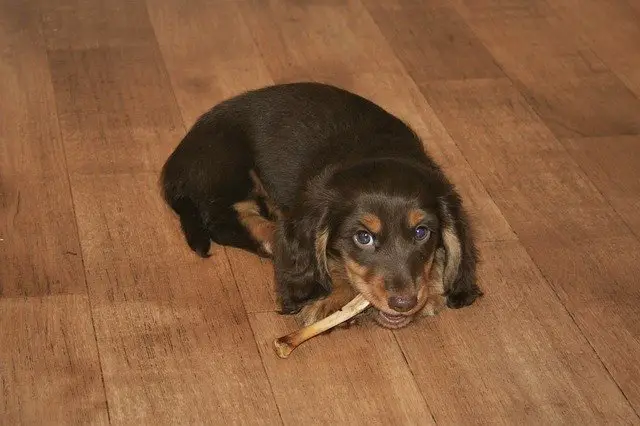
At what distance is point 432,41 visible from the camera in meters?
5.07

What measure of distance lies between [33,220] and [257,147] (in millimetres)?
767

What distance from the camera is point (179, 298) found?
339 cm

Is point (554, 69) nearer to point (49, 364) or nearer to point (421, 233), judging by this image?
point (421, 233)

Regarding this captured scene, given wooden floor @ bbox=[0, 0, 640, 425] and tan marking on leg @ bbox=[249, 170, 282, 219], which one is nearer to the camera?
wooden floor @ bbox=[0, 0, 640, 425]

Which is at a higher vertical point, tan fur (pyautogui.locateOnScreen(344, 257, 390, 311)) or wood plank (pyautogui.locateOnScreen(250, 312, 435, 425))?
tan fur (pyautogui.locateOnScreen(344, 257, 390, 311))

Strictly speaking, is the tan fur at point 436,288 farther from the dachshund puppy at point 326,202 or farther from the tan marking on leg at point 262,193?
the tan marking on leg at point 262,193

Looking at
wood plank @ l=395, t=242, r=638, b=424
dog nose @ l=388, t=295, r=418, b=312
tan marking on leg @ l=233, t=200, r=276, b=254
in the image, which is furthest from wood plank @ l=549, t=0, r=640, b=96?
dog nose @ l=388, t=295, r=418, b=312

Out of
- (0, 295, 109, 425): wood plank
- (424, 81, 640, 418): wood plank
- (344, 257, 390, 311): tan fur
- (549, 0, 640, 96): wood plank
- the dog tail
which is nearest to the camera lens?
(0, 295, 109, 425): wood plank

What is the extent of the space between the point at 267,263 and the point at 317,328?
0.46 meters

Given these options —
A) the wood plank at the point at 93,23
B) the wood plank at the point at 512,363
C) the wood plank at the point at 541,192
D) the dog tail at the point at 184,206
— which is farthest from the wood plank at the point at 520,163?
the wood plank at the point at 93,23

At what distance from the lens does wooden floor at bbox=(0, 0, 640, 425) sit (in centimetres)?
308

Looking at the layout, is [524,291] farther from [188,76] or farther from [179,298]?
[188,76]

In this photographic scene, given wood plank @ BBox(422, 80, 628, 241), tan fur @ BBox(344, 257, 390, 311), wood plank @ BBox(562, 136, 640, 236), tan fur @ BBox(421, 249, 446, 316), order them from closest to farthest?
tan fur @ BBox(344, 257, 390, 311)
tan fur @ BBox(421, 249, 446, 316)
wood plank @ BBox(422, 80, 628, 241)
wood plank @ BBox(562, 136, 640, 236)

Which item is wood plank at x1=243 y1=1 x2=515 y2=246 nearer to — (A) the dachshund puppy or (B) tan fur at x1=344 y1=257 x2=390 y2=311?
(A) the dachshund puppy
